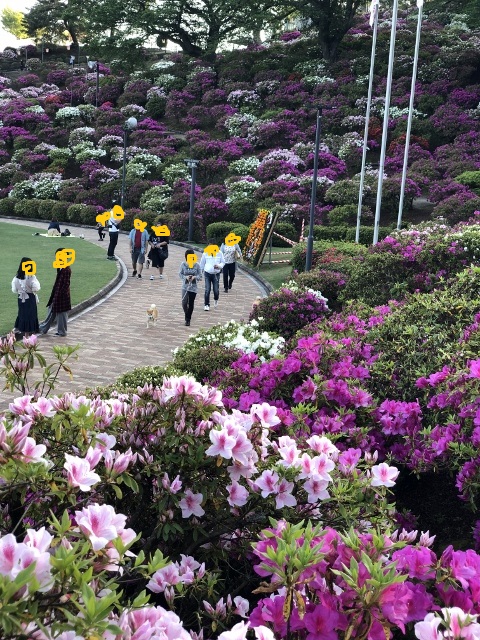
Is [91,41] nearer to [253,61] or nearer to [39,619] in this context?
[253,61]

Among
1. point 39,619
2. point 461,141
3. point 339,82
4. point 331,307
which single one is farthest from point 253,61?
point 39,619

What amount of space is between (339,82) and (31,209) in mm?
19572

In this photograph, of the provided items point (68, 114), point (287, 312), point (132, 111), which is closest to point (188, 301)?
point (287, 312)

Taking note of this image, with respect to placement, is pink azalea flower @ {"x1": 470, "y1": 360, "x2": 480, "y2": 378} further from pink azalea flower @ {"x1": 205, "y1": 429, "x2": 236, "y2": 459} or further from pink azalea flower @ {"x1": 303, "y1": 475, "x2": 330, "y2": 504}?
pink azalea flower @ {"x1": 205, "y1": 429, "x2": 236, "y2": 459}

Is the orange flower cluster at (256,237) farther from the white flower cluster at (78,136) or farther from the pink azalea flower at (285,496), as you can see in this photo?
the white flower cluster at (78,136)

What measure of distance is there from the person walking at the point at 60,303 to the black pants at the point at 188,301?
7.59 feet

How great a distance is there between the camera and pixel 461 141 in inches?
1310

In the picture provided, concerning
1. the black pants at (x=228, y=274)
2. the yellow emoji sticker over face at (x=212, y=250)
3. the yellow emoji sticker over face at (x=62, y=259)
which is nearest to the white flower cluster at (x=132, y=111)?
the black pants at (x=228, y=274)

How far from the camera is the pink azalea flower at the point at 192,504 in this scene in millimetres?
2811

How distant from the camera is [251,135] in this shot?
39.8 meters

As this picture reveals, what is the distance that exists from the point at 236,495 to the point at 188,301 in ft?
36.1

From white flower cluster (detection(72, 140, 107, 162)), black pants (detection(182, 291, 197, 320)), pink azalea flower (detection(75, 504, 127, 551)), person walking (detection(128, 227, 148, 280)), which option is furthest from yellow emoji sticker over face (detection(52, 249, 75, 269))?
white flower cluster (detection(72, 140, 107, 162))

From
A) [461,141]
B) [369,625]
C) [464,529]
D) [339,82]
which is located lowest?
[464,529]

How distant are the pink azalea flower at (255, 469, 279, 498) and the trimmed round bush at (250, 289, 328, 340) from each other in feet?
26.1
